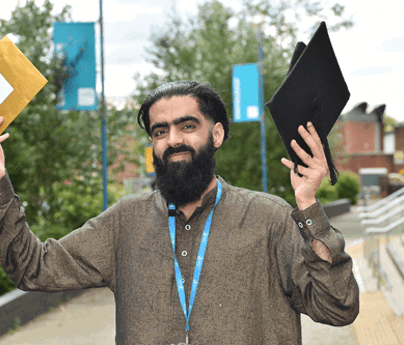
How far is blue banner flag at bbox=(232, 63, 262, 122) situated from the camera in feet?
35.9

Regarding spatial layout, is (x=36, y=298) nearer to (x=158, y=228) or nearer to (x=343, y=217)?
(x=158, y=228)

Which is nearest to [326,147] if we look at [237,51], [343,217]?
[237,51]

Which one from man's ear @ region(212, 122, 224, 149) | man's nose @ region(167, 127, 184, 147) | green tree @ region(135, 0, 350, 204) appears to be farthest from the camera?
green tree @ region(135, 0, 350, 204)

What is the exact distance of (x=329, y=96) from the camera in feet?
6.17

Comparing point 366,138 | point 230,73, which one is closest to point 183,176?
point 230,73

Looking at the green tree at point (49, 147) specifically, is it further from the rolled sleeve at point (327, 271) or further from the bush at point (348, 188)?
the bush at point (348, 188)

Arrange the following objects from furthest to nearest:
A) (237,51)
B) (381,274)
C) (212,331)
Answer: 1. (237,51)
2. (381,274)
3. (212,331)

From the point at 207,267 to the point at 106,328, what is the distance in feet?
15.2

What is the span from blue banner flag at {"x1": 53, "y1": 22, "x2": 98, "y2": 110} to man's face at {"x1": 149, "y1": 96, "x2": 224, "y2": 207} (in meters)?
5.48

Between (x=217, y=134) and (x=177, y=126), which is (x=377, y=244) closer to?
(x=217, y=134)

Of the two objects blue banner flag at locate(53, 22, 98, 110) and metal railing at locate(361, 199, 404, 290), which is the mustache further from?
metal railing at locate(361, 199, 404, 290)

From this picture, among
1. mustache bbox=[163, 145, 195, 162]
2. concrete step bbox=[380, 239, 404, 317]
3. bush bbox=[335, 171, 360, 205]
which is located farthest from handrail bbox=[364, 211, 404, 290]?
bush bbox=[335, 171, 360, 205]

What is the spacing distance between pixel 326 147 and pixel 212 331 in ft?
2.83

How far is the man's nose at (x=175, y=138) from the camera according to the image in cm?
220
